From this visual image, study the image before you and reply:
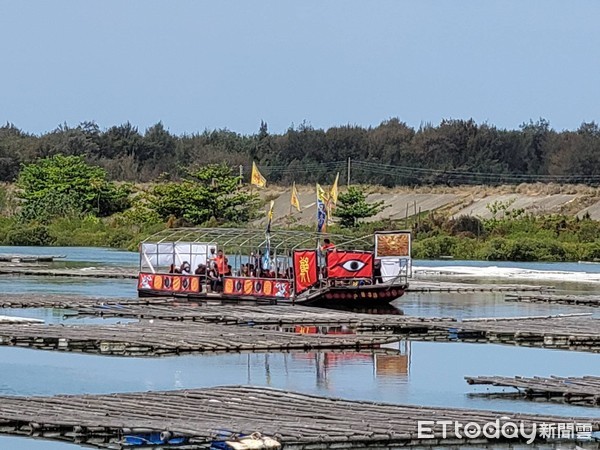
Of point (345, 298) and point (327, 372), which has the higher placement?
point (345, 298)

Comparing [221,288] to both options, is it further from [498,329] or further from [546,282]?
[546,282]

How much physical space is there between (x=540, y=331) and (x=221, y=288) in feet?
36.7

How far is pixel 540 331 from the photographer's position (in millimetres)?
30422

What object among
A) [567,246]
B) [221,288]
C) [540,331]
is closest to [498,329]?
[540,331]

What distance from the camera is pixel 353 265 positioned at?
3716cm

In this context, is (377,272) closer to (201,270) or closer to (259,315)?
(201,270)

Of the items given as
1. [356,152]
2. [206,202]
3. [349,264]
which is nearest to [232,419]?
[349,264]

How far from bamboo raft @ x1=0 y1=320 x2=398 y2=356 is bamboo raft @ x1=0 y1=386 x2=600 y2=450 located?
6673 millimetres

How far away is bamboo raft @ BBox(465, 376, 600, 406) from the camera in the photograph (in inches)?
814

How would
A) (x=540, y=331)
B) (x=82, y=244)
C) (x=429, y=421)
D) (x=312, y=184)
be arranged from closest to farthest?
1. (x=429, y=421)
2. (x=540, y=331)
3. (x=82, y=244)
4. (x=312, y=184)

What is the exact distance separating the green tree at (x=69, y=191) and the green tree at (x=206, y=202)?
8.04 metres

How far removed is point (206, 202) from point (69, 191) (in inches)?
532

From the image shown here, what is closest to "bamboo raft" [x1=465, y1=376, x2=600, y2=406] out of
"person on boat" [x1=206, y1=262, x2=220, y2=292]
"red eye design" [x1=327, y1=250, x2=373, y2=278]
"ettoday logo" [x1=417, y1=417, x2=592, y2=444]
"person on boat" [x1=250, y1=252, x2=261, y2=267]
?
"ettoday logo" [x1=417, y1=417, x2=592, y2=444]

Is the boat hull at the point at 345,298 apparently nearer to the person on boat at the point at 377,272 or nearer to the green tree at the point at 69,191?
the person on boat at the point at 377,272
